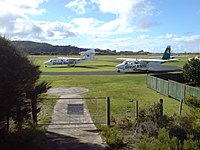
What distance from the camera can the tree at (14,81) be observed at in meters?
8.35

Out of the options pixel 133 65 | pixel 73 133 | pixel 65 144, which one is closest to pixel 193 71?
pixel 73 133

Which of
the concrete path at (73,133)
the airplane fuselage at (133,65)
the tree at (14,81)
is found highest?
the tree at (14,81)

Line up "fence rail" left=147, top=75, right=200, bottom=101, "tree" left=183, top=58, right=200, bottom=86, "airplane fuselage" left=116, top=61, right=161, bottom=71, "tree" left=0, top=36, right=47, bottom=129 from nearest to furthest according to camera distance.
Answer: "tree" left=0, top=36, right=47, bottom=129
"fence rail" left=147, top=75, right=200, bottom=101
"tree" left=183, top=58, right=200, bottom=86
"airplane fuselage" left=116, top=61, right=161, bottom=71

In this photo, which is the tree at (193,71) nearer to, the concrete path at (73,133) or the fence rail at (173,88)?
the fence rail at (173,88)

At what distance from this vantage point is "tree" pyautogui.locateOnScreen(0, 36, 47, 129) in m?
8.35

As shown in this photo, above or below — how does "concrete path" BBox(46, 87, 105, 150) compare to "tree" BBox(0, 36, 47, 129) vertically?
below

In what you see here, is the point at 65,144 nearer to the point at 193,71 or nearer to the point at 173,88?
the point at 173,88

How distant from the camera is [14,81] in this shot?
28.1 ft

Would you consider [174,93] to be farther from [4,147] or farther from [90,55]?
[90,55]

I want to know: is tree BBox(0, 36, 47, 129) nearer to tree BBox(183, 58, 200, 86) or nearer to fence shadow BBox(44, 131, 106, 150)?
fence shadow BBox(44, 131, 106, 150)

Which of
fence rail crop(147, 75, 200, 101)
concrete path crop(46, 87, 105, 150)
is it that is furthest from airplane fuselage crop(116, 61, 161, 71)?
concrete path crop(46, 87, 105, 150)

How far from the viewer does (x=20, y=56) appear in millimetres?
9289

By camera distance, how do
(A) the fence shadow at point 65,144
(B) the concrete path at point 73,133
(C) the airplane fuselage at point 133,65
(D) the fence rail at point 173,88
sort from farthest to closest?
(C) the airplane fuselage at point 133,65
(D) the fence rail at point 173,88
(B) the concrete path at point 73,133
(A) the fence shadow at point 65,144

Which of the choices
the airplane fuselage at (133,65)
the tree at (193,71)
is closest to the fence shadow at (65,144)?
the tree at (193,71)
